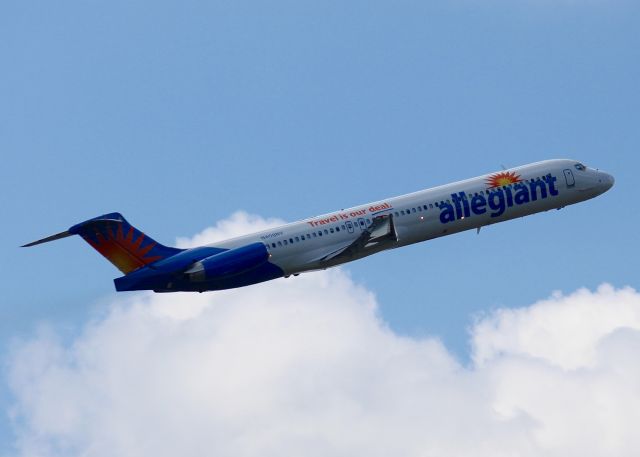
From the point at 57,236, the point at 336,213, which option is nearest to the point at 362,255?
the point at 336,213

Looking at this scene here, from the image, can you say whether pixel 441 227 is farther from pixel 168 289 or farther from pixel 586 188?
pixel 168 289

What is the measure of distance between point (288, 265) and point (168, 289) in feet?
22.3

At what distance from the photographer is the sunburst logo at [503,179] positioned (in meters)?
71.3

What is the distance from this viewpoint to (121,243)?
209 ft

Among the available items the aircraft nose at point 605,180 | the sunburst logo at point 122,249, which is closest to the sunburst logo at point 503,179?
the aircraft nose at point 605,180

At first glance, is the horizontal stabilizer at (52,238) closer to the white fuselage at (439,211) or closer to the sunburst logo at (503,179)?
the white fuselage at (439,211)

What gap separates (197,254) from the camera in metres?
64.1

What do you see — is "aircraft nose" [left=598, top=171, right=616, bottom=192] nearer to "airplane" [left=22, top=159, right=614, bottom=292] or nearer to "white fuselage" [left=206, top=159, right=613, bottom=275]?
"white fuselage" [left=206, top=159, right=613, bottom=275]

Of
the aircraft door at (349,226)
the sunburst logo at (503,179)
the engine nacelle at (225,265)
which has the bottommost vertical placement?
the engine nacelle at (225,265)

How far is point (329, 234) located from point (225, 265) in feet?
22.4

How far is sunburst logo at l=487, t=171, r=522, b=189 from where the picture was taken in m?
71.3

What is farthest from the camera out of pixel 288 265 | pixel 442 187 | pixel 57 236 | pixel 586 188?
pixel 586 188

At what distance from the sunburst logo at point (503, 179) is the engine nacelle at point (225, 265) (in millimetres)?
16016

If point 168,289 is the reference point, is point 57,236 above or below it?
above
